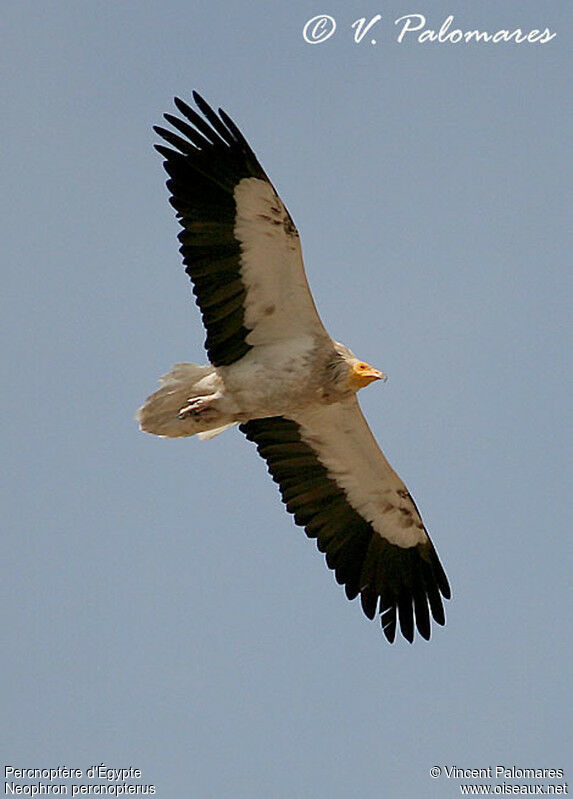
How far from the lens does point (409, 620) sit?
12000 millimetres

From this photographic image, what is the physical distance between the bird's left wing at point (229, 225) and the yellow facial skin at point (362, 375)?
0.48m

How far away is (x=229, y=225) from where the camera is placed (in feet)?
34.9

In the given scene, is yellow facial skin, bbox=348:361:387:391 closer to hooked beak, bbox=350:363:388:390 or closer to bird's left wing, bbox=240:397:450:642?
hooked beak, bbox=350:363:388:390

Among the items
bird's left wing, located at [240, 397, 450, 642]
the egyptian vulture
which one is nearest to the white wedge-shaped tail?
the egyptian vulture

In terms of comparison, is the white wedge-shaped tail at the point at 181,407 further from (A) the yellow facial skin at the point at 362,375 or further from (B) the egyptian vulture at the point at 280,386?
(A) the yellow facial skin at the point at 362,375

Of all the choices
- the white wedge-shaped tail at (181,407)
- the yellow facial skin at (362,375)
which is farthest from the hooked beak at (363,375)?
the white wedge-shaped tail at (181,407)

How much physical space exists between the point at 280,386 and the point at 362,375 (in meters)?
0.63

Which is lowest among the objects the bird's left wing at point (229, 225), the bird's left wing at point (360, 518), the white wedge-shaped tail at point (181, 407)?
the bird's left wing at point (360, 518)

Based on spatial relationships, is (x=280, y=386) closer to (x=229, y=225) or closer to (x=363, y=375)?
(x=363, y=375)

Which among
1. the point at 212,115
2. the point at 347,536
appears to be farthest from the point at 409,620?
the point at 212,115

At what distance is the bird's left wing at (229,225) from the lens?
10516mm

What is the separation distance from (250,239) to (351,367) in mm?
1208

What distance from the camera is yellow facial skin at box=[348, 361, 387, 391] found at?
10.6m

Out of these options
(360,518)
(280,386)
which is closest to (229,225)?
(280,386)
